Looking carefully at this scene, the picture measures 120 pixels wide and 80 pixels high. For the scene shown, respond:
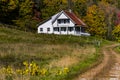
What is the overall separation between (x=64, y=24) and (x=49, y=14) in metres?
6.84

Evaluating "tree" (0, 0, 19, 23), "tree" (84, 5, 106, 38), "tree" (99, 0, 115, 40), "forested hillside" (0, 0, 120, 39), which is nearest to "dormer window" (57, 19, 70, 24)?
"forested hillside" (0, 0, 120, 39)

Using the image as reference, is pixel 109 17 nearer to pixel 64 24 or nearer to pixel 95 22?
pixel 95 22

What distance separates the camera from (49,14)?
95.9 m

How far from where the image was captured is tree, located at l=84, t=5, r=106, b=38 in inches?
3652

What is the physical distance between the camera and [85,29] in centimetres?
9469

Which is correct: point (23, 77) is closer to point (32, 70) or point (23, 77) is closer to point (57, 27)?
point (32, 70)

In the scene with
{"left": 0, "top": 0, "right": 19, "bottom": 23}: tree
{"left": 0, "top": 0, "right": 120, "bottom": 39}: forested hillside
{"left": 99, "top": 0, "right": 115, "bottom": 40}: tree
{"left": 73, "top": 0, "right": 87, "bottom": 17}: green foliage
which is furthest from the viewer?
{"left": 73, "top": 0, "right": 87, "bottom": 17}: green foliage

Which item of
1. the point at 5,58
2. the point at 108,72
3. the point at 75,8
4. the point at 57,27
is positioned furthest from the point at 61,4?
the point at 108,72

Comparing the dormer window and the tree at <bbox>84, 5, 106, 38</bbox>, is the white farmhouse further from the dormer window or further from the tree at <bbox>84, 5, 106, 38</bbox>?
the tree at <bbox>84, 5, 106, 38</bbox>

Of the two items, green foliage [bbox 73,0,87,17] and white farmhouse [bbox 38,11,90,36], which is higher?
green foliage [bbox 73,0,87,17]

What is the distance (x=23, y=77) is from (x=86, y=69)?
7660 mm

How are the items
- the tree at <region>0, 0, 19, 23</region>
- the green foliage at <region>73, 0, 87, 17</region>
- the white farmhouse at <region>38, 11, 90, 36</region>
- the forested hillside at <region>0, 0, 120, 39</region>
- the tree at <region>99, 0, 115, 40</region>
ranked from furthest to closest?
the green foliage at <region>73, 0, 87, 17</region>, the tree at <region>99, 0, 115, 40</region>, the white farmhouse at <region>38, 11, 90, 36</region>, the forested hillside at <region>0, 0, 120, 39</region>, the tree at <region>0, 0, 19, 23</region>

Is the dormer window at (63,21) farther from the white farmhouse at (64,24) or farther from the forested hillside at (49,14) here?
the forested hillside at (49,14)

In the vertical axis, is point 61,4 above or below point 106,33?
above
